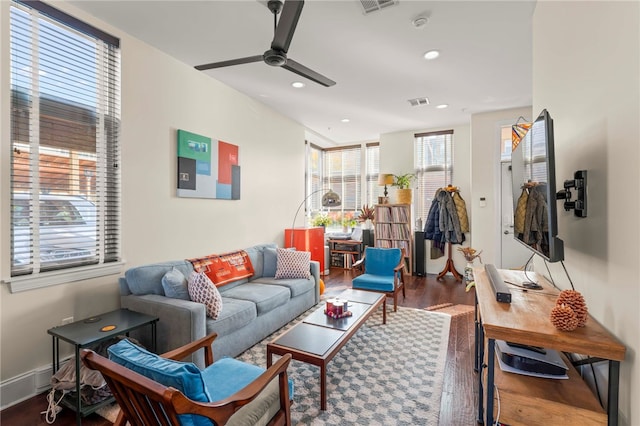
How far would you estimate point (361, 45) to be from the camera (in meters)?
2.82

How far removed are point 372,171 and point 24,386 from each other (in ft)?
20.3

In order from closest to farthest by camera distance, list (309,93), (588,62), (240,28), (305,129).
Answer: (588,62) → (240,28) → (309,93) → (305,129)

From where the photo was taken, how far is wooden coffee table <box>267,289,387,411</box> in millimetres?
1981

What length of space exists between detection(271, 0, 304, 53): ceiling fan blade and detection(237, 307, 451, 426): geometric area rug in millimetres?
2456

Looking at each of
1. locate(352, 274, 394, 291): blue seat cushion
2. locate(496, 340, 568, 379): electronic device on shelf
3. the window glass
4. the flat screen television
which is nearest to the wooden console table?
locate(496, 340, 568, 379): electronic device on shelf

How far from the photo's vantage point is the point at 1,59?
1.96 meters

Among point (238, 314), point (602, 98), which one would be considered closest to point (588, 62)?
point (602, 98)

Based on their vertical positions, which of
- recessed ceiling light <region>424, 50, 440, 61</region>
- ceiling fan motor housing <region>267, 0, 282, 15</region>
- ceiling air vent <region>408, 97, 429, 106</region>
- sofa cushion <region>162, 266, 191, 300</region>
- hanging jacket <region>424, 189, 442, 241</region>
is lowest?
sofa cushion <region>162, 266, 191, 300</region>

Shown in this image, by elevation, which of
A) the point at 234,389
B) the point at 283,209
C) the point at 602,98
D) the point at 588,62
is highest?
the point at 588,62

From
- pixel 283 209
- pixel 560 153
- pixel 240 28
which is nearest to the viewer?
pixel 560 153

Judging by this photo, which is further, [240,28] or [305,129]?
[305,129]

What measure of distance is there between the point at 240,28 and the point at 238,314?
2539mm

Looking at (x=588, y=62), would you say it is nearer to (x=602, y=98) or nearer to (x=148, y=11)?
(x=602, y=98)

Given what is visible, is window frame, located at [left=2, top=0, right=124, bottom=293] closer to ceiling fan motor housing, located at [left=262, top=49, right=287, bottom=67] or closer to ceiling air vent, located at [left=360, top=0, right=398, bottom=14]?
ceiling fan motor housing, located at [left=262, top=49, right=287, bottom=67]
